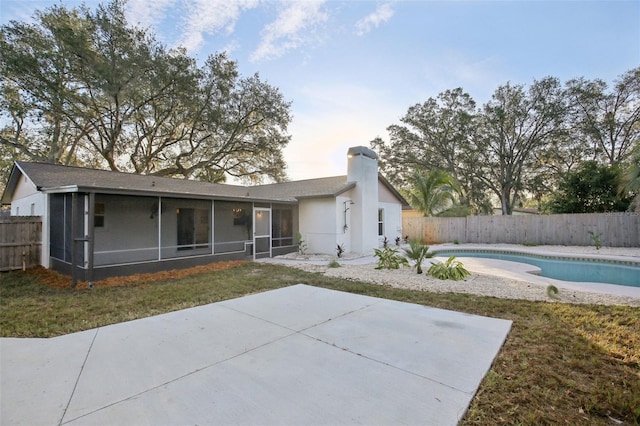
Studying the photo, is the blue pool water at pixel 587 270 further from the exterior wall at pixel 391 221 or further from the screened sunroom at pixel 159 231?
the screened sunroom at pixel 159 231

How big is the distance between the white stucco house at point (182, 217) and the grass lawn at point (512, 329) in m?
1.50

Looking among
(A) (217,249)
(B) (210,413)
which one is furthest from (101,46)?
(B) (210,413)

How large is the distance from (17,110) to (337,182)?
55.2 ft

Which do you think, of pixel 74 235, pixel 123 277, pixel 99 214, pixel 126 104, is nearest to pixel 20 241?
pixel 99 214

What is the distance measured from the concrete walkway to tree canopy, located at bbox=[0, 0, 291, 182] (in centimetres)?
1682

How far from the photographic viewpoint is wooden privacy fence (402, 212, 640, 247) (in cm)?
1434

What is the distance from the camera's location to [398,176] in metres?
27.4

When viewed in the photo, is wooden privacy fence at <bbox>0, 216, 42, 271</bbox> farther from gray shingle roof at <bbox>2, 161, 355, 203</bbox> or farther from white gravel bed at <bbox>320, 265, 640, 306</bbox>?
white gravel bed at <bbox>320, 265, 640, 306</bbox>

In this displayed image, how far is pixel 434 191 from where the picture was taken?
774 inches

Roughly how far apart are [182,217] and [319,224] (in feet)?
18.6

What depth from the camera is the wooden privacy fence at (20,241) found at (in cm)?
902

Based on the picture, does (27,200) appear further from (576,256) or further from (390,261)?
(576,256)

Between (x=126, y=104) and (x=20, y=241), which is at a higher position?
(x=126, y=104)

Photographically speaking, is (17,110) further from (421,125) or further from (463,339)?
(421,125)
